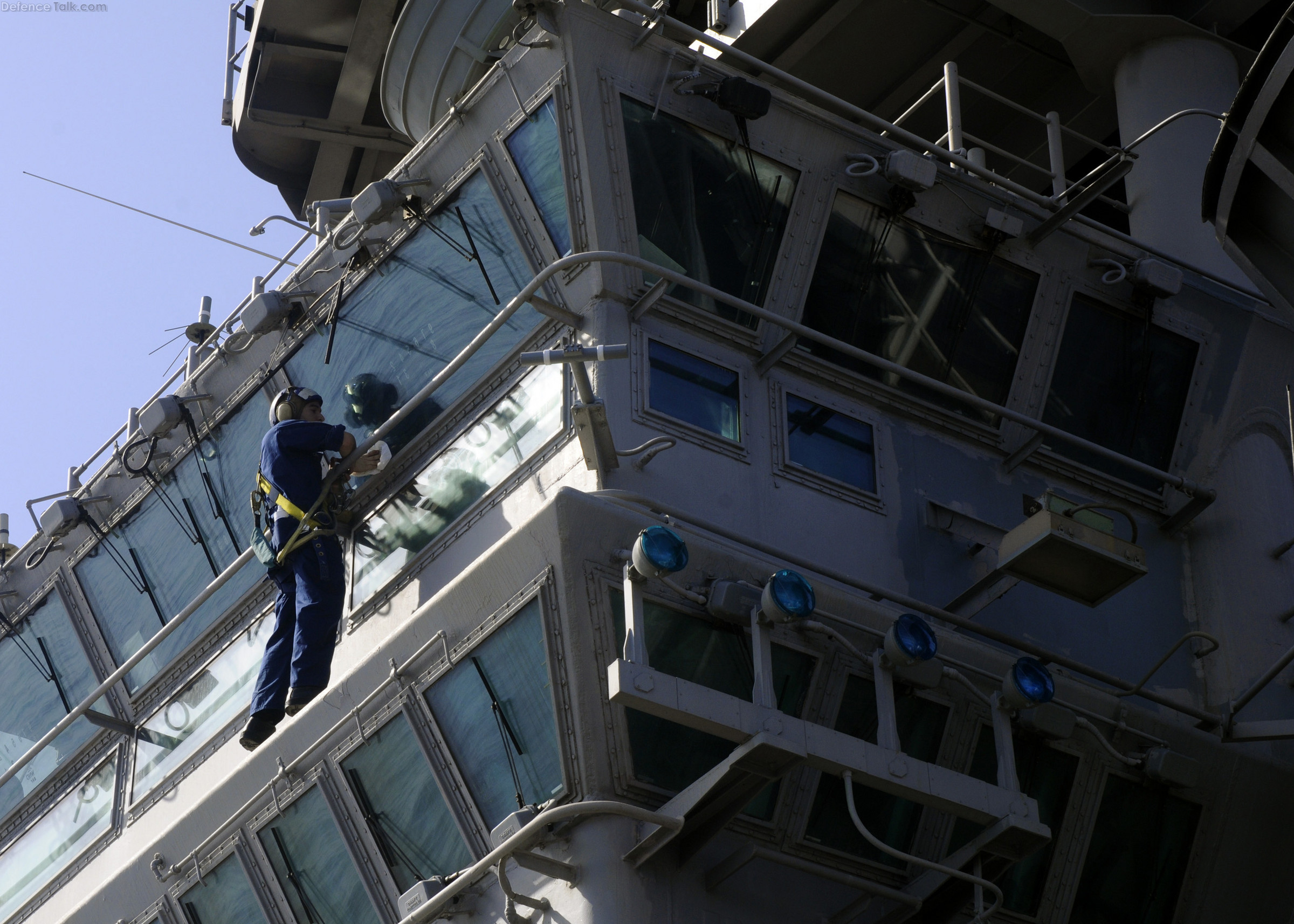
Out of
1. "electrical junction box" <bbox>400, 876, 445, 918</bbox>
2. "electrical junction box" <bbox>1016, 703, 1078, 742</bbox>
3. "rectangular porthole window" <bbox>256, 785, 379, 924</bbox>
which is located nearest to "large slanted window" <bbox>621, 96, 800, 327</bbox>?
"electrical junction box" <bbox>1016, 703, 1078, 742</bbox>

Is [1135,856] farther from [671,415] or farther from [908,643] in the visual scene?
[671,415]

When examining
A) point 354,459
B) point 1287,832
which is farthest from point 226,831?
point 1287,832

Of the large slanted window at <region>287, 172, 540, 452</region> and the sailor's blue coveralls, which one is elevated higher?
the large slanted window at <region>287, 172, 540, 452</region>

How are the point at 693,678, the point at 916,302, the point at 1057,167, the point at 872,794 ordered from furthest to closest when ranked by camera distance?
the point at 1057,167 → the point at 916,302 → the point at 872,794 → the point at 693,678

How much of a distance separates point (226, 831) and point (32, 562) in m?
5.51

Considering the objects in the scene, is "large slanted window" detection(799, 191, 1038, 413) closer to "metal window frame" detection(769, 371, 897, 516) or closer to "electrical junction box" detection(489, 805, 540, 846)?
"metal window frame" detection(769, 371, 897, 516)

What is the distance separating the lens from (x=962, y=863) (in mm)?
13469

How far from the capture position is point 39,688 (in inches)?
782

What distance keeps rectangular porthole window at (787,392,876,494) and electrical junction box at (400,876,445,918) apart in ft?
14.3

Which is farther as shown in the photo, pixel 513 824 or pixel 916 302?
pixel 916 302

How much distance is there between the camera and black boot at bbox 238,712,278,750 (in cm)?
1448

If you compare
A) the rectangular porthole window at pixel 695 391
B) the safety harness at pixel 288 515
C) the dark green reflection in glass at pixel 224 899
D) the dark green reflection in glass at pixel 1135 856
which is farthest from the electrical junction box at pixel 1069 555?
the dark green reflection in glass at pixel 224 899

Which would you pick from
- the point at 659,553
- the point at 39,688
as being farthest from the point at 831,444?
the point at 39,688

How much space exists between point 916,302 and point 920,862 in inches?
219
